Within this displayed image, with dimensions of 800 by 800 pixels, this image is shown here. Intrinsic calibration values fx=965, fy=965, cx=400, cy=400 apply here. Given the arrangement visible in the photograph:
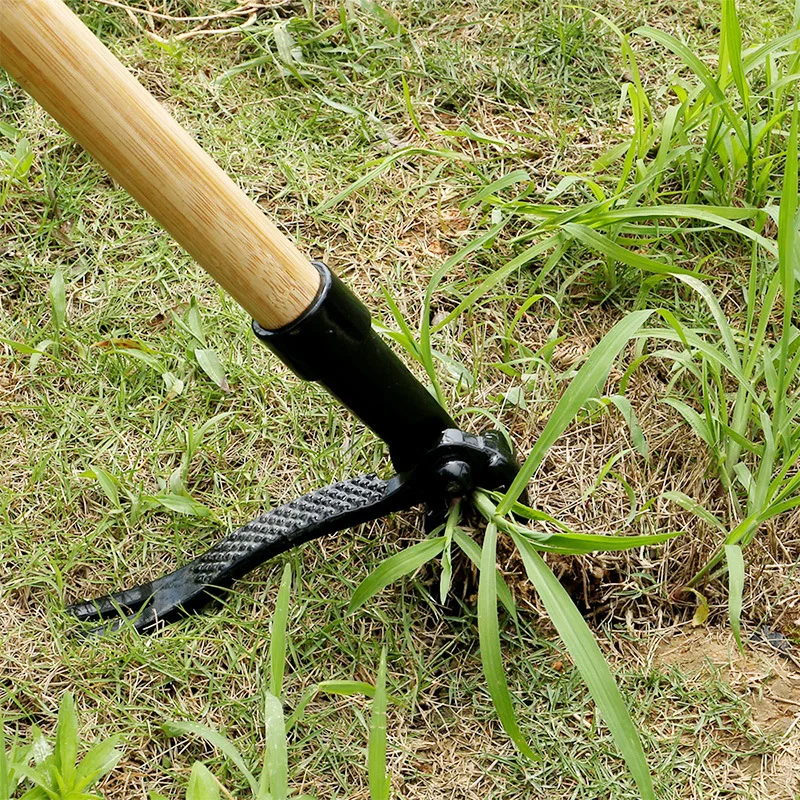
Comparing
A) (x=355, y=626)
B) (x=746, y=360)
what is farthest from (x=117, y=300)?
(x=746, y=360)

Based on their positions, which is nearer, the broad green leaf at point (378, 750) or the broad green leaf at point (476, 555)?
the broad green leaf at point (378, 750)

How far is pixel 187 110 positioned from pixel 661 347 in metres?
1.26

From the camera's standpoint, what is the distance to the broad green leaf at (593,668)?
4.30ft

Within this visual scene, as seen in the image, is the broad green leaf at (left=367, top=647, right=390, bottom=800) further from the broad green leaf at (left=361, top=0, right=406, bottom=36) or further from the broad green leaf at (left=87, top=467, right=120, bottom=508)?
the broad green leaf at (left=361, top=0, right=406, bottom=36)

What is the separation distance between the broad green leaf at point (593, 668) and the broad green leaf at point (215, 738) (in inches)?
19.5

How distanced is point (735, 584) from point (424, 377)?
703mm

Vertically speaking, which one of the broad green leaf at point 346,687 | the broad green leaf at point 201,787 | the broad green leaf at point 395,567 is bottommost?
the broad green leaf at point 346,687

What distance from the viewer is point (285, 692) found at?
1.64 metres

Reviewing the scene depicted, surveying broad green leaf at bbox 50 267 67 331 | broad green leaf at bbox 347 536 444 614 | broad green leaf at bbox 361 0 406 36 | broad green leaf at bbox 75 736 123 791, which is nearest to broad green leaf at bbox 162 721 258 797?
broad green leaf at bbox 75 736 123 791

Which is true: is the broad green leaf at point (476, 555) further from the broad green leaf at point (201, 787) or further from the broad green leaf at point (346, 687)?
the broad green leaf at point (201, 787)

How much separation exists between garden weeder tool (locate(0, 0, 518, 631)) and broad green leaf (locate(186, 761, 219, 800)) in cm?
44

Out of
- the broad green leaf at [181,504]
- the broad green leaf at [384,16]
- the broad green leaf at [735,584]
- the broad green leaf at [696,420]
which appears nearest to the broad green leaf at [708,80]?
the broad green leaf at [696,420]

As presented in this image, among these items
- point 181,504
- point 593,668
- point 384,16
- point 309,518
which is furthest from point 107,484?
point 384,16

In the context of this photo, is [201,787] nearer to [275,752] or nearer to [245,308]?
[275,752]
